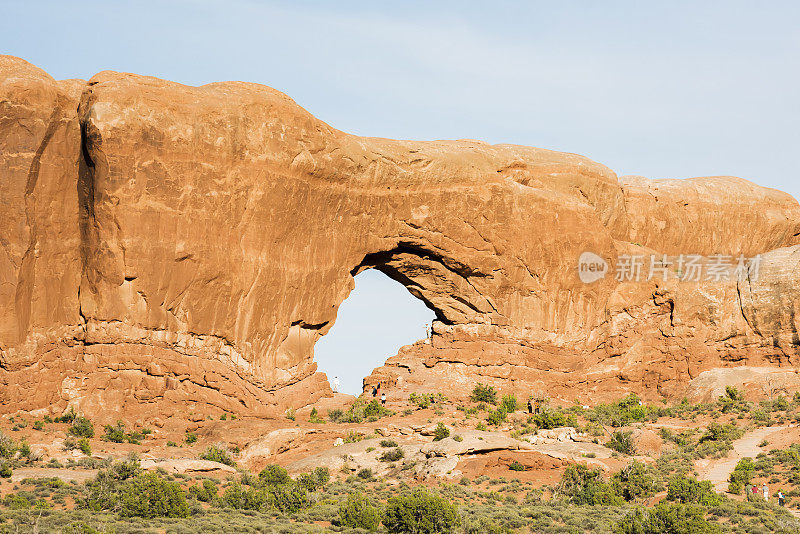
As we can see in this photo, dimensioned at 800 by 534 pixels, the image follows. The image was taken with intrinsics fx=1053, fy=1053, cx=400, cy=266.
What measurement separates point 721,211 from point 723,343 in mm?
12556

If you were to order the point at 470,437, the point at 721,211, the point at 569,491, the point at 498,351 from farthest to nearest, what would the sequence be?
1. the point at 721,211
2. the point at 498,351
3. the point at 470,437
4. the point at 569,491

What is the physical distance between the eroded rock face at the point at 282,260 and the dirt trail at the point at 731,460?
7.99 m

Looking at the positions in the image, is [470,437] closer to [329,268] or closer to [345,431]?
[345,431]

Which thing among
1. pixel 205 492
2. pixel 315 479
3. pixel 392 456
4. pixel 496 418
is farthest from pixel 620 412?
pixel 205 492

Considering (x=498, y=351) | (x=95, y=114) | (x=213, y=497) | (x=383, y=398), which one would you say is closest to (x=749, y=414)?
(x=498, y=351)

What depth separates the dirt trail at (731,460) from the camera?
4053 centimetres

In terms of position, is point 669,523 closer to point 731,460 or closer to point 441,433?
point 731,460

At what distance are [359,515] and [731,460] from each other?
58.6ft

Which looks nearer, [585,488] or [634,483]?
[585,488]

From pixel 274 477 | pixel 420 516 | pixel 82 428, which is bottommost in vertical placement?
pixel 274 477

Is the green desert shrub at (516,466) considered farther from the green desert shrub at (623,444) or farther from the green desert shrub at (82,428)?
the green desert shrub at (82,428)

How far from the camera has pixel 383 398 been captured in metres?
49.8

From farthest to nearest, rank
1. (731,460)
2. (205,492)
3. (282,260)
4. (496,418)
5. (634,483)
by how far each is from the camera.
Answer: (282,260) < (496,418) < (731,460) < (634,483) < (205,492)

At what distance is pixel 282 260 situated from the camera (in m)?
46.7
